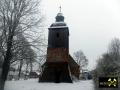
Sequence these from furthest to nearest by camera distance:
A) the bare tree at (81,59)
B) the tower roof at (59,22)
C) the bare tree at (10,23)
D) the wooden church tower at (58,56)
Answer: the bare tree at (81,59) < the tower roof at (59,22) < the wooden church tower at (58,56) < the bare tree at (10,23)

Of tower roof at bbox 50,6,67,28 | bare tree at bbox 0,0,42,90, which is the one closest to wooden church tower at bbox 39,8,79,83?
tower roof at bbox 50,6,67,28

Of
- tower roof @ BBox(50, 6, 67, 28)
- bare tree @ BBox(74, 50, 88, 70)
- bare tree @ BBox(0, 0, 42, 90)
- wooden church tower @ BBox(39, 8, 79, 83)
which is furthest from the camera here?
bare tree @ BBox(74, 50, 88, 70)

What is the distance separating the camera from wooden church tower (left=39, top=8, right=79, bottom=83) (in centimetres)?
6066

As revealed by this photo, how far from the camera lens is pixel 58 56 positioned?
210 ft

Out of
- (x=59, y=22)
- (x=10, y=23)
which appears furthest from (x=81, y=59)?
(x=10, y=23)

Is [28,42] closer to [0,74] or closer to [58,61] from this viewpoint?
[0,74]

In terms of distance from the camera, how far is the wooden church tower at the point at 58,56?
199 feet

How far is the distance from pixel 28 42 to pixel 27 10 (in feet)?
9.04

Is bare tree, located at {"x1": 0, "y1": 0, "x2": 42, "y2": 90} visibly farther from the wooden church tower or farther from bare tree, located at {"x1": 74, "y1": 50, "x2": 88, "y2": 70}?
bare tree, located at {"x1": 74, "y1": 50, "x2": 88, "y2": 70}

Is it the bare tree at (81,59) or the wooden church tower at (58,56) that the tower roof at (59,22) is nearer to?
the wooden church tower at (58,56)

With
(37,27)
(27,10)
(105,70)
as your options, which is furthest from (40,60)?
(105,70)

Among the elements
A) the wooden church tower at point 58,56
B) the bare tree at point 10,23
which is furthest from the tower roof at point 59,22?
the bare tree at point 10,23

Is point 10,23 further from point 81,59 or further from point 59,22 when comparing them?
point 81,59

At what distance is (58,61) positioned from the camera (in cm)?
6278
